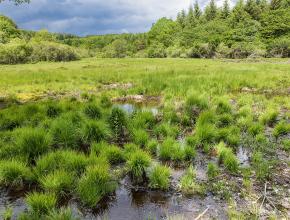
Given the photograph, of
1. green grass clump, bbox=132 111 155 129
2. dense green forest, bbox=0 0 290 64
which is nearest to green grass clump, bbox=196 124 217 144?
green grass clump, bbox=132 111 155 129

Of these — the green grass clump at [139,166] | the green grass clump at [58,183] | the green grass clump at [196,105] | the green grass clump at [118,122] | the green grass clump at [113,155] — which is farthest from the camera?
the green grass clump at [196,105]

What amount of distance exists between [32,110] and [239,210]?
11.4 meters

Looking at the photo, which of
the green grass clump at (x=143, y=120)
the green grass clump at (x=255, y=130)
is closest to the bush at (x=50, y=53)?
the green grass clump at (x=143, y=120)

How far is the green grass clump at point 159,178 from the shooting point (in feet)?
25.7

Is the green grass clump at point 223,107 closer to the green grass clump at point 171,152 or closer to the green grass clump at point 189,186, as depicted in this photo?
the green grass clump at point 171,152

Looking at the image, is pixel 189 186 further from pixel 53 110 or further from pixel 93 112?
pixel 53 110

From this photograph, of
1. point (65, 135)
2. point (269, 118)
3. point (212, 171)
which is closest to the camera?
point (212, 171)

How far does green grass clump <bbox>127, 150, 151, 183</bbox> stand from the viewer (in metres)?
8.21

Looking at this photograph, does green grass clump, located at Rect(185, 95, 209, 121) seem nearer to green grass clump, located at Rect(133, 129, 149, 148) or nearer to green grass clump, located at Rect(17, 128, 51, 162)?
green grass clump, located at Rect(133, 129, 149, 148)

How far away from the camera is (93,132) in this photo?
35.8ft

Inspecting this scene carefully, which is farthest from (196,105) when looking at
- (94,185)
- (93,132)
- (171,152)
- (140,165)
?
(94,185)

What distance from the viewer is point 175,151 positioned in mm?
9648

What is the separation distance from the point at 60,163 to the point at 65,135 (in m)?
2.37

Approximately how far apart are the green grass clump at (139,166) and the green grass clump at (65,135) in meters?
2.92
